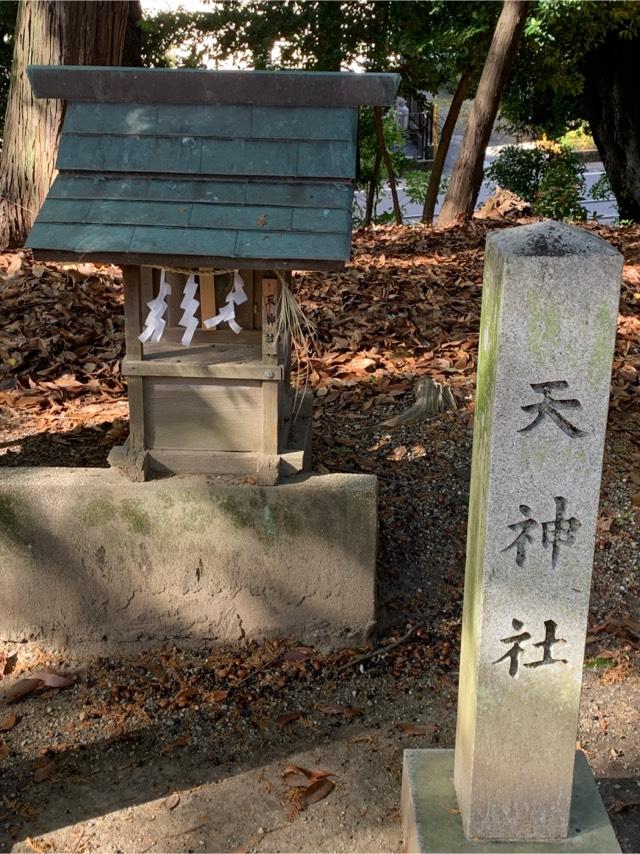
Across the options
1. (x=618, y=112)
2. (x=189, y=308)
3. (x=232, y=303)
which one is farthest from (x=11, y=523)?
(x=618, y=112)

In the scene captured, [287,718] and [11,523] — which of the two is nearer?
[287,718]

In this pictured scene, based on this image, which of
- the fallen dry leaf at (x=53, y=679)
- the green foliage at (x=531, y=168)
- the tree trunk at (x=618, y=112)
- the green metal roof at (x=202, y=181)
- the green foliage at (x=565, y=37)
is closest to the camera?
the green metal roof at (x=202, y=181)

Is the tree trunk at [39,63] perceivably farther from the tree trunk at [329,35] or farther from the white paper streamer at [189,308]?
the tree trunk at [329,35]

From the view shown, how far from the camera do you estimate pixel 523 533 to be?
290 centimetres

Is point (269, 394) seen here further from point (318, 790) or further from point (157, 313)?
point (318, 790)

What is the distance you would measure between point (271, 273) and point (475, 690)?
2.07 meters

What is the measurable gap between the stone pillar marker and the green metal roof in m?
1.34

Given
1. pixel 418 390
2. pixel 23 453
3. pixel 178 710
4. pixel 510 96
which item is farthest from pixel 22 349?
pixel 510 96

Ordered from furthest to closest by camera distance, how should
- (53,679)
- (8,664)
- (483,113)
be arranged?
(483,113) → (8,664) → (53,679)

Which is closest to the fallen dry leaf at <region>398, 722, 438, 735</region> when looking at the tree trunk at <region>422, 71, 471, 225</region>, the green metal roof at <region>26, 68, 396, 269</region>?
the green metal roof at <region>26, 68, 396, 269</region>

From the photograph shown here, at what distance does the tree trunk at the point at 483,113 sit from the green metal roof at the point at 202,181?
6.01m

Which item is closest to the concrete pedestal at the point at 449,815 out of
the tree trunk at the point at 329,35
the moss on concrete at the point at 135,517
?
the moss on concrete at the point at 135,517

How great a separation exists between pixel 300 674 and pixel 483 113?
6946 millimetres

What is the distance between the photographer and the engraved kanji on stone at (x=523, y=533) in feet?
9.45
